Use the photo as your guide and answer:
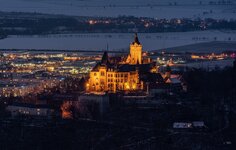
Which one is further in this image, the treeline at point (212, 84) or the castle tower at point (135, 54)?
the castle tower at point (135, 54)

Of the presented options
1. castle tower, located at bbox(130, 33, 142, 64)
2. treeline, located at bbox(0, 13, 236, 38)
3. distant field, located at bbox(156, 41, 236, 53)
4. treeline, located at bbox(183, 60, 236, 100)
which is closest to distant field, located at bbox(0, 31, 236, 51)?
distant field, located at bbox(156, 41, 236, 53)

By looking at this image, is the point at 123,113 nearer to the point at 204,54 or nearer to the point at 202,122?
the point at 202,122

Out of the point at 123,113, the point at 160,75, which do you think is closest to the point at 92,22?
the point at 160,75

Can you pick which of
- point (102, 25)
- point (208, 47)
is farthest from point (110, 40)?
point (102, 25)

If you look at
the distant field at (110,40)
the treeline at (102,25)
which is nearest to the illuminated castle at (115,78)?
the distant field at (110,40)

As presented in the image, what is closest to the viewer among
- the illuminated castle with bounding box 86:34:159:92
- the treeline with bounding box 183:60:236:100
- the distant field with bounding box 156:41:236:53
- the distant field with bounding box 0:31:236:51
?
the treeline with bounding box 183:60:236:100

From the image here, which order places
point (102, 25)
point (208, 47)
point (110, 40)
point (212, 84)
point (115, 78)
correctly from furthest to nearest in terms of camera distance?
point (102, 25) < point (110, 40) < point (208, 47) < point (212, 84) < point (115, 78)

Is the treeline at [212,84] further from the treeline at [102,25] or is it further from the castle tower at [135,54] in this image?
the treeline at [102,25]

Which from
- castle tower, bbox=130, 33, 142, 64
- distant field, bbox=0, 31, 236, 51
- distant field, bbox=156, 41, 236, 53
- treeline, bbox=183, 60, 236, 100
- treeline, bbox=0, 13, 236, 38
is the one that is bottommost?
treeline, bbox=183, 60, 236, 100

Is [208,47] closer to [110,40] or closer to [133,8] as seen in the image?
[110,40]

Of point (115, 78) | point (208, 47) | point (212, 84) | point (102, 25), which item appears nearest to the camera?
point (115, 78)

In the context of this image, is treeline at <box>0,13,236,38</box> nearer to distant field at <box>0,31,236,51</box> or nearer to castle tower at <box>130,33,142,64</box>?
distant field at <box>0,31,236,51</box>
